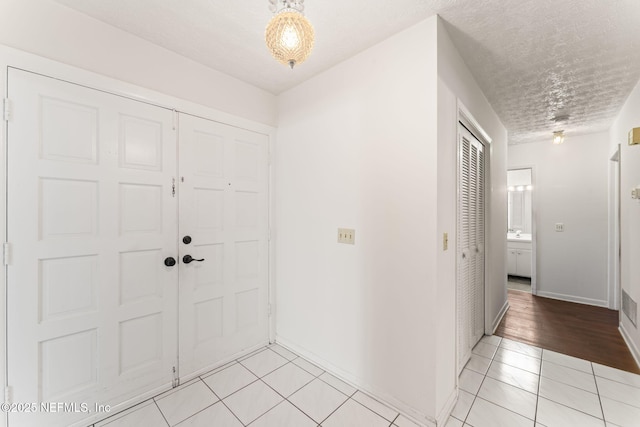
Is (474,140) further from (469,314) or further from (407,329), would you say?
(407,329)

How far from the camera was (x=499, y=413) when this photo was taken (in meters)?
1.73

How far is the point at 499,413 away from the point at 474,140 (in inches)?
85.8

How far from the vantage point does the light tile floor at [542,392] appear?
5.50 ft

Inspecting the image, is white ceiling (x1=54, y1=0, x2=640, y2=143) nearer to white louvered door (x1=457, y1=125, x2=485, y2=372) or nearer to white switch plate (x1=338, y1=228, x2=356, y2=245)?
white louvered door (x1=457, y1=125, x2=485, y2=372)

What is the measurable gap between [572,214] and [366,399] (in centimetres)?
449

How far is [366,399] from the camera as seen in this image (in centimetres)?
186

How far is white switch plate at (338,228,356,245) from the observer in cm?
204

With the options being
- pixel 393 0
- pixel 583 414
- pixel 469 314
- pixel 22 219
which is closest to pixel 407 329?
pixel 469 314

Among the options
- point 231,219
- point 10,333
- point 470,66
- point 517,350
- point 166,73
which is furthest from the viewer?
point 517,350

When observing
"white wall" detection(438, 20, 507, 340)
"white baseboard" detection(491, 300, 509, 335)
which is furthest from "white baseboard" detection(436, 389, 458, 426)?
"white baseboard" detection(491, 300, 509, 335)

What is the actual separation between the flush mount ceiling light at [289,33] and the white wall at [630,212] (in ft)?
10.6

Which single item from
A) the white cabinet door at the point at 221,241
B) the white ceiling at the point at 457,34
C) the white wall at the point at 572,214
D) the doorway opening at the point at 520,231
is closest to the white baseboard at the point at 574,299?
the white wall at the point at 572,214

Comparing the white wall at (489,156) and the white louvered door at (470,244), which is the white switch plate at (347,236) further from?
the white louvered door at (470,244)

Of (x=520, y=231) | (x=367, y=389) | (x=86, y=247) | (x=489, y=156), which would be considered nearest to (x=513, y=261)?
(x=520, y=231)
